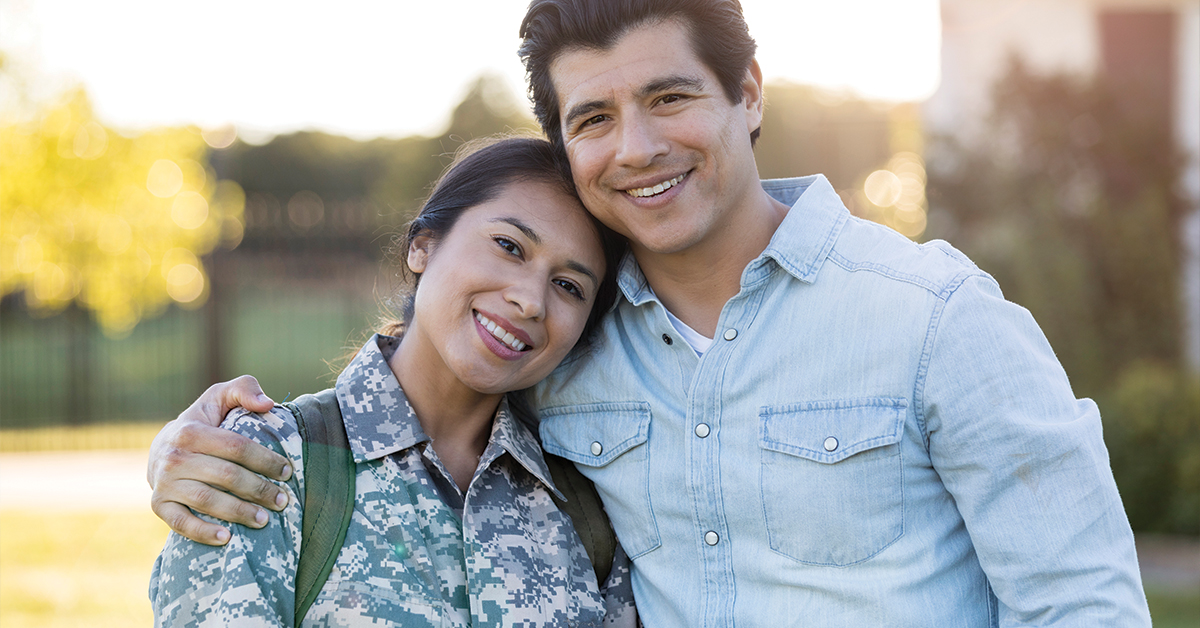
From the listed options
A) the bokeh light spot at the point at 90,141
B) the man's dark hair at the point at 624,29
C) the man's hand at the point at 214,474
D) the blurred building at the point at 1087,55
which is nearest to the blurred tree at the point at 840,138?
the blurred building at the point at 1087,55

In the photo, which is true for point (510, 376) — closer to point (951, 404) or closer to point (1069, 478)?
point (951, 404)

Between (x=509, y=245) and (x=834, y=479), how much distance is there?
40.2 inches

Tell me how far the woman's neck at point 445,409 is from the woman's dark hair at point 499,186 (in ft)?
0.79

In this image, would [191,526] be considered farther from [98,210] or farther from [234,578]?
[98,210]

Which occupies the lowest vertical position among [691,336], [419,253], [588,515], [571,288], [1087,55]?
[588,515]

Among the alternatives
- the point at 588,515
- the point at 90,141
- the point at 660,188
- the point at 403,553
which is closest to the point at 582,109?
the point at 660,188

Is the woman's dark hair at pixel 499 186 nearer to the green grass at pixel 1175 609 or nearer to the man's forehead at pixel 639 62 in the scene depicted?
the man's forehead at pixel 639 62

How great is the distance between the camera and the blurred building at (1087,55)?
35.3 feet

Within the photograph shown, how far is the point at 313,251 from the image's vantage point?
15.4 metres

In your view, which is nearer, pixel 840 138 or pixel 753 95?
pixel 753 95

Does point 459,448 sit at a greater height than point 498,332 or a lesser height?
lesser

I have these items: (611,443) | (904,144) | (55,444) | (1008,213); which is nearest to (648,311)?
(611,443)

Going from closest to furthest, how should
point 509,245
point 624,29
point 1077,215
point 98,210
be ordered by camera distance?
point 624,29 → point 509,245 → point 1077,215 → point 98,210

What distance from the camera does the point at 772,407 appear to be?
97.0 inches
